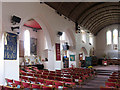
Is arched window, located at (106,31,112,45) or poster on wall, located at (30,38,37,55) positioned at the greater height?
arched window, located at (106,31,112,45)

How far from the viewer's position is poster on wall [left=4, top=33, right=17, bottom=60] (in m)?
6.89

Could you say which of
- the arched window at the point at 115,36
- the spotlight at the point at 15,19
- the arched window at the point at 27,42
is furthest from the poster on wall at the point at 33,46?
the arched window at the point at 115,36

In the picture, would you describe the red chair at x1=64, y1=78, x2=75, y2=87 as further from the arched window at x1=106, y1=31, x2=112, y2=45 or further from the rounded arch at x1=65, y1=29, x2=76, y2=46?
the arched window at x1=106, y1=31, x2=112, y2=45

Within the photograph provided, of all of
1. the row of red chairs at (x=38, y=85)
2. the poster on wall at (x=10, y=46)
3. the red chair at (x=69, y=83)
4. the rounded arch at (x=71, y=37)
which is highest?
the rounded arch at (x=71, y=37)

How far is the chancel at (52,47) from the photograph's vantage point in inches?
266

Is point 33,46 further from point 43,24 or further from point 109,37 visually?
point 109,37

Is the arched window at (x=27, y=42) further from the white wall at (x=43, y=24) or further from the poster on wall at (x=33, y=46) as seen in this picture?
the white wall at (x=43, y=24)

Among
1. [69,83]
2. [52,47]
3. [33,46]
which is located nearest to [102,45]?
[33,46]

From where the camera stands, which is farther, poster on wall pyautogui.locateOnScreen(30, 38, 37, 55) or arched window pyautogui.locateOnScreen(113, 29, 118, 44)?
arched window pyautogui.locateOnScreen(113, 29, 118, 44)

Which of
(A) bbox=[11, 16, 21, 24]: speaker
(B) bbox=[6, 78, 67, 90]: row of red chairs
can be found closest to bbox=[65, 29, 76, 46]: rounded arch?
(A) bbox=[11, 16, 21, 24]: speaker

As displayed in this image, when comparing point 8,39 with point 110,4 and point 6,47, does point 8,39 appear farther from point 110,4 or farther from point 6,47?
point 110,4

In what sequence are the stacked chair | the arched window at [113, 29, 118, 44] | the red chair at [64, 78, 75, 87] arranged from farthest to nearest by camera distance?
the arched window at [113, 29, 118, 44] < the red chair at [64, 78, 75, 87] < the stacked chair

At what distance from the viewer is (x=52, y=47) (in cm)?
1170

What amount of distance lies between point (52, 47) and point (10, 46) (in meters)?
4.93
